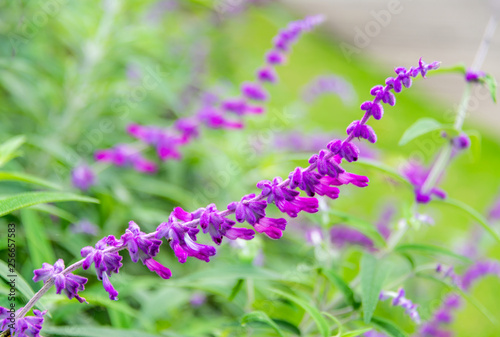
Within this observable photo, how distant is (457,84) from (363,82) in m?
2.55

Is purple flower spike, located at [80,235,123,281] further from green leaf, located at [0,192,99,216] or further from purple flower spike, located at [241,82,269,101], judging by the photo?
purple flower spike, located at [241,82,269,101]

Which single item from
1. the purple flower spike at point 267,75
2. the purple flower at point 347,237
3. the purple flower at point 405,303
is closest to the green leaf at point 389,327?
the purple flower at point 405,303

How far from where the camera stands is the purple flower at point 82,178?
1.93m

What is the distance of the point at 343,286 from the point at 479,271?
87 cm

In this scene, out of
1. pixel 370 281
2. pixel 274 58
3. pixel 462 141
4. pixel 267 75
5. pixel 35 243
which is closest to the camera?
pixel 370 281

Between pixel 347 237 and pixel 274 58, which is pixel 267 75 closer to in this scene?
pixel 274 58

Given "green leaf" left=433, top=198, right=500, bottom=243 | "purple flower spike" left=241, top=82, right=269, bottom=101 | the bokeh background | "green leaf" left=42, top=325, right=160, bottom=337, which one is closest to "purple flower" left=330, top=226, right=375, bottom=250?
the bokeh background

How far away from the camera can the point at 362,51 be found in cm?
962

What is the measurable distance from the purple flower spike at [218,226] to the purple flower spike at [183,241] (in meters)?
0.02

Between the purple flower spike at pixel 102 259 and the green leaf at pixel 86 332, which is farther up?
the purple flower spike at pixel 102 259

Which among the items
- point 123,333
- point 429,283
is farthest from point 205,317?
point 429,283

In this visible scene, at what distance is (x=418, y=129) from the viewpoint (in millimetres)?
1188

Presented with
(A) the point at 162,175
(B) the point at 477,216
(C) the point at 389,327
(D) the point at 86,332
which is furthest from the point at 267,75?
(A) the point at 162,175

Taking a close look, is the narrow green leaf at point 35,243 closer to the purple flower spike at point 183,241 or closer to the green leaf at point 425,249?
the purple flower spike at point 183,241
